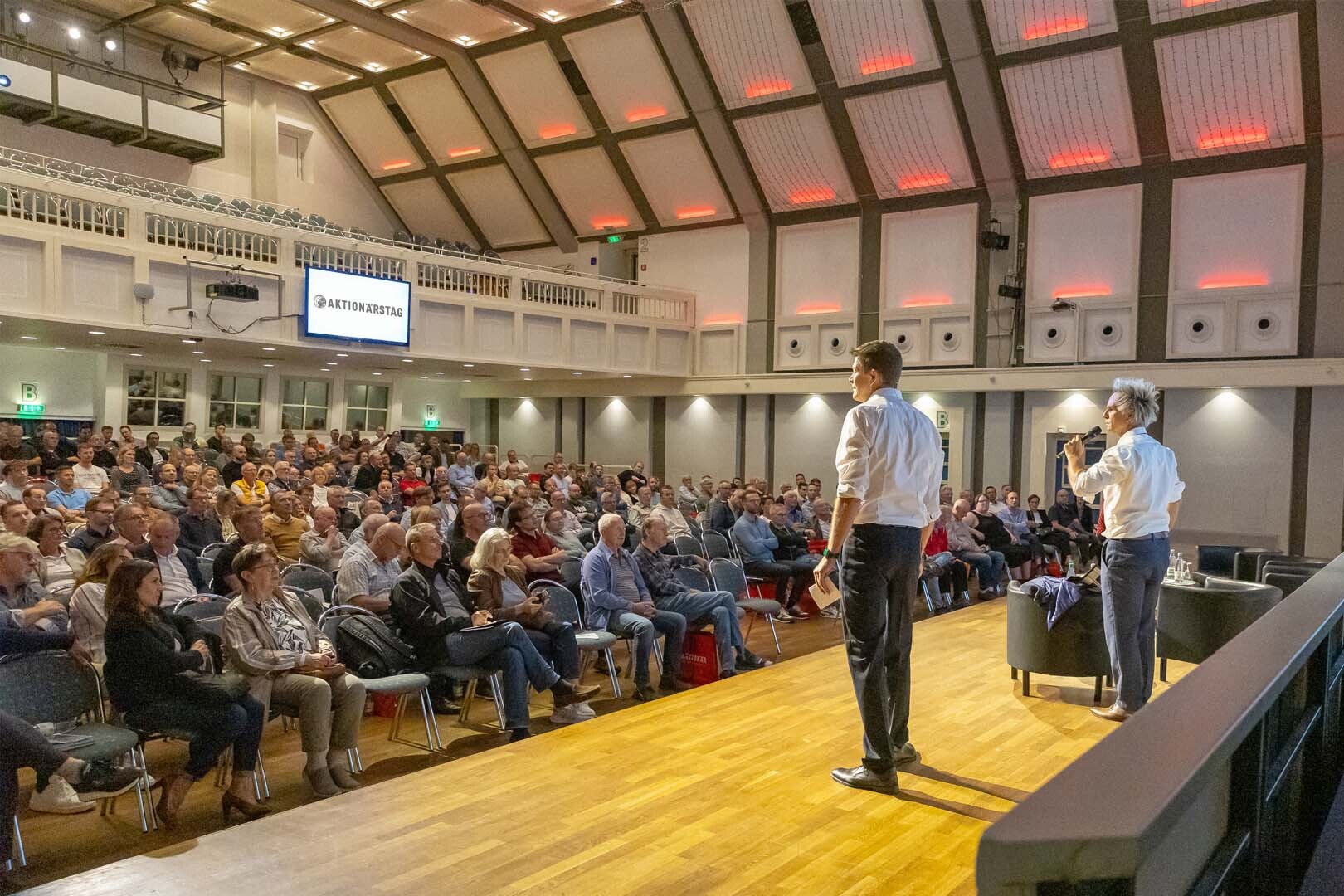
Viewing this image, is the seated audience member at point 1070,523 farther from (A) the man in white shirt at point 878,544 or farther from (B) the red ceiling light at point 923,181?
(A) the man in white shirt at point 878,544

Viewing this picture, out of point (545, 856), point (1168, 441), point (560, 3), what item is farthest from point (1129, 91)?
point (545, 856)

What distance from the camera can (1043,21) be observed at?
41.8 feet

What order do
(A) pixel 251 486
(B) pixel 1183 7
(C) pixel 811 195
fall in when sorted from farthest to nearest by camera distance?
1. (C) pixel 811 195
2. (B) pixel 1183 7
3. (A) pixel 251 486

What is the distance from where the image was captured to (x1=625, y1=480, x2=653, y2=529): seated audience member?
9.38m

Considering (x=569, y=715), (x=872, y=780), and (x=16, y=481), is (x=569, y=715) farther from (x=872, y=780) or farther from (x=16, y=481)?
(x=16, y=481)

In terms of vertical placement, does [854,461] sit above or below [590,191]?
below

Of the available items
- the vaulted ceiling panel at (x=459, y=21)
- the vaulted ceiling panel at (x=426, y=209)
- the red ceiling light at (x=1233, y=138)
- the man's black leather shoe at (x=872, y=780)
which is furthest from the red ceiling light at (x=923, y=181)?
the man's black leather shoe at (x=872, y=780)

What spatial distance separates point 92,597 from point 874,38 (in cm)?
1272

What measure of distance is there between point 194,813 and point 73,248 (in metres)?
8.43

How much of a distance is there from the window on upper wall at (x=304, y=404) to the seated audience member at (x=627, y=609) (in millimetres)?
11788

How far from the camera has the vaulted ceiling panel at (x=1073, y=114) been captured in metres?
12.8

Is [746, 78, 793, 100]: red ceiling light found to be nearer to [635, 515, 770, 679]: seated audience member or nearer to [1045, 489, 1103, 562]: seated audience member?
[1045, 489, 1103, 562]: seated audience member

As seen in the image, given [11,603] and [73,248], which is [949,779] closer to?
[11,603]

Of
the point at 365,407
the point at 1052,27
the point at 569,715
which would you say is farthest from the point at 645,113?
the point at 569,715
